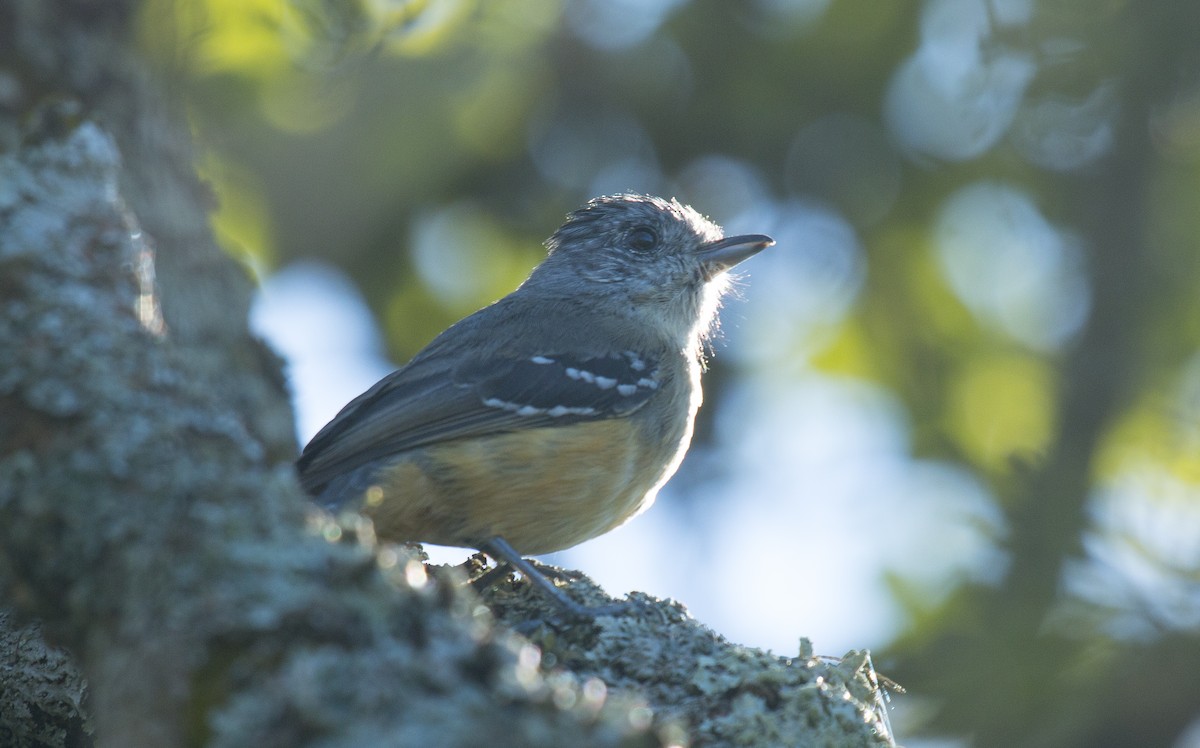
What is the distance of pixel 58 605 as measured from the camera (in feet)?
7.06

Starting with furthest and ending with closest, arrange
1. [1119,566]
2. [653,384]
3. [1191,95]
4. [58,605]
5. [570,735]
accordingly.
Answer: [1191,95] < [1119,566] < [653,384] < [58,605] < [570,735]

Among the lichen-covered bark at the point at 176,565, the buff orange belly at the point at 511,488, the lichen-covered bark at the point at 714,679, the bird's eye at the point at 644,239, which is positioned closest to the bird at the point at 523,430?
the buff orange belly at the point at 511,488

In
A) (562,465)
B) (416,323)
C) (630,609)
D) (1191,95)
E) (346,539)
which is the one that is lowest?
(346,539)

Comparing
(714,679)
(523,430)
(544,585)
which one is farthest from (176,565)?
(523,430)

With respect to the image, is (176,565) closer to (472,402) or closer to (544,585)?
(544,585)

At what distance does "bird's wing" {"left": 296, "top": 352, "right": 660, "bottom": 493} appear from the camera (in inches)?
175

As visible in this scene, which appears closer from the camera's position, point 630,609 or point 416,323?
point 630,609

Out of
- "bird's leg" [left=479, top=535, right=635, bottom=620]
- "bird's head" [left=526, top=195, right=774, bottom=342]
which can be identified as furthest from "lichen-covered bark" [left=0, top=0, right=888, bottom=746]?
"bird's head" [left=526, top=195, right=774, bottom=342]

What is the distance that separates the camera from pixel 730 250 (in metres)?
5.75

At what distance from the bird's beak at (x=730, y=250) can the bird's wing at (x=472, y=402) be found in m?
0.92

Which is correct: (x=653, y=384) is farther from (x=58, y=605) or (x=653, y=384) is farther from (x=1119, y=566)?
(x=58, y=605)

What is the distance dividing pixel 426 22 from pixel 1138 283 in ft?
12.4

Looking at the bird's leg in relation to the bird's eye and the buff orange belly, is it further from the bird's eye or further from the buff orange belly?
the bird's eye

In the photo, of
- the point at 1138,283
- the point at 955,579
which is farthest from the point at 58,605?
the point at 1138,283
